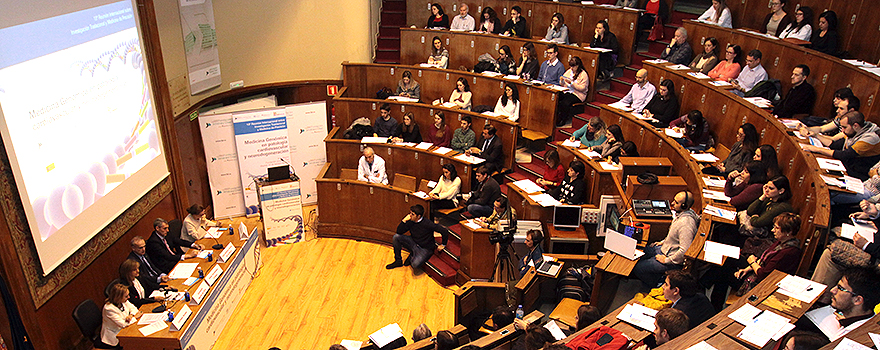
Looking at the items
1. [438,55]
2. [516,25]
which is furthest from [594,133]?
[438,55]

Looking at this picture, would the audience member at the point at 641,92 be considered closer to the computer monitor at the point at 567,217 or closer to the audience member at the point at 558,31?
the audience member at the point at 558,31

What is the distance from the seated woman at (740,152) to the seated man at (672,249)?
86 centimetres

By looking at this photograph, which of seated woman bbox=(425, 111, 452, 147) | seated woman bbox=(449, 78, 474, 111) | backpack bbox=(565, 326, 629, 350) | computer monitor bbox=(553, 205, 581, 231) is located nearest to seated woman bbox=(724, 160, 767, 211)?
computer monitor bbox=(553, 205, 581, 231)

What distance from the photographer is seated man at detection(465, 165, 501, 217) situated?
6.68 m

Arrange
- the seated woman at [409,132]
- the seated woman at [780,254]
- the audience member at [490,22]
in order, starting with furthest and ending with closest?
Answer: 1. the audience member at [490,22]
2. the seated woman at [409,132]
3. the seated woman at [780,254]

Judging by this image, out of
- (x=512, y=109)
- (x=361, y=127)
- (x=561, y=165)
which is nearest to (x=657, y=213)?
(x=561, y=165)

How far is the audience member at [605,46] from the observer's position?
8133 mm

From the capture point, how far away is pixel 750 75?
6.55m

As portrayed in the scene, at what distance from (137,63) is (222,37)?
6.26 feet

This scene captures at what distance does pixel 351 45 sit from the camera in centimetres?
957

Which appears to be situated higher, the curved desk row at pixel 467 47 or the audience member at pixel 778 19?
the audience member at pixel 778 19

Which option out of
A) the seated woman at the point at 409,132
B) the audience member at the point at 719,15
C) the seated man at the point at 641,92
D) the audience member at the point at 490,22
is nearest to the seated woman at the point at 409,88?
the seated woman at the point at 409,132

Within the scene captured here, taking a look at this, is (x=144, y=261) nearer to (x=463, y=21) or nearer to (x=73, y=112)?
(x=73, y=112)

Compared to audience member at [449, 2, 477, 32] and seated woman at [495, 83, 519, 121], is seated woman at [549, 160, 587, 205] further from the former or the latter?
audience member at [449, 2, 477, 32]
